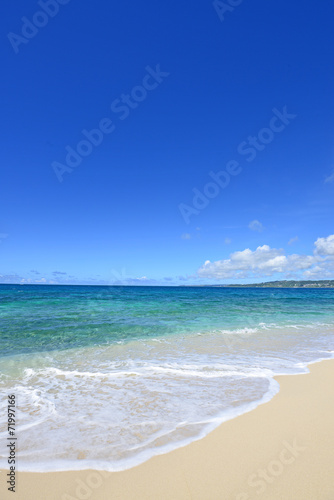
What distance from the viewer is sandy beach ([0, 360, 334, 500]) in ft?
9.04

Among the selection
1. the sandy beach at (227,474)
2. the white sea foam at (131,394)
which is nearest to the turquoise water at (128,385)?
the white sea foam at (131,394)

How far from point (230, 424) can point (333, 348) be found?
793cm

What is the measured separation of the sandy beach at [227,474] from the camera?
2754mm

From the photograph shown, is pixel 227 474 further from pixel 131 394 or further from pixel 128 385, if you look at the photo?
pixel 128 385

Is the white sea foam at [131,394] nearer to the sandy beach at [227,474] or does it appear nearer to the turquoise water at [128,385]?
the turquoise water at [128,385]

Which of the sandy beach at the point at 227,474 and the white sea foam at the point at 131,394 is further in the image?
the white sea foam at the point at 131,394

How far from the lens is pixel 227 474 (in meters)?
2.99

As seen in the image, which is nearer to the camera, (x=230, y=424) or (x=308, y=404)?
(x=230, y=424)

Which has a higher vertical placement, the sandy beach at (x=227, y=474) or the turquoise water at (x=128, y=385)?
the sandy beach at (x=227, y=474)

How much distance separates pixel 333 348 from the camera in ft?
32.1

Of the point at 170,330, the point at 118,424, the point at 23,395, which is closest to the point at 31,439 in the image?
the point at 118,424

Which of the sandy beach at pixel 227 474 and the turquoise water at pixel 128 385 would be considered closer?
the sandy beach at pixel 227 474

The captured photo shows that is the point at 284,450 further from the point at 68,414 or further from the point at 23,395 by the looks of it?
the point at 23,395

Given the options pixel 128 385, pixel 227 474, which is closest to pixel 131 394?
pixel 128 385
